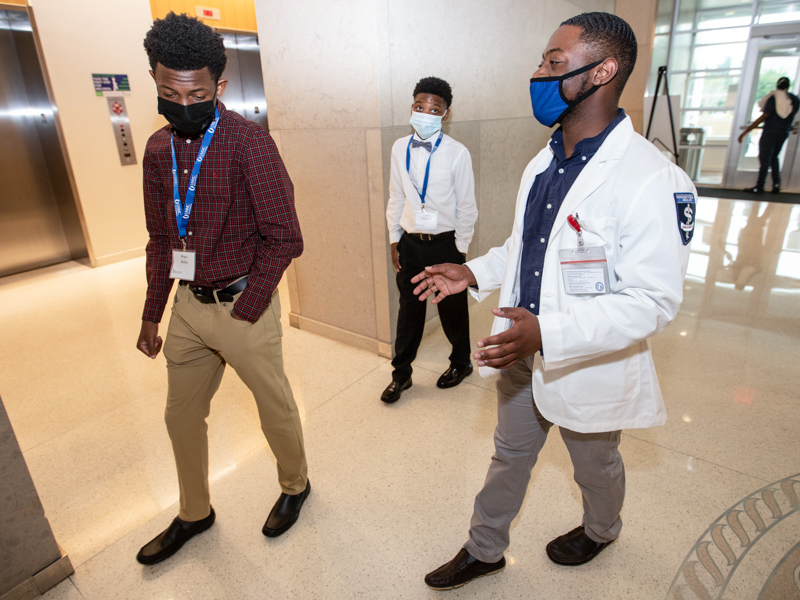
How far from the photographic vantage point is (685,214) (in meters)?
1.21

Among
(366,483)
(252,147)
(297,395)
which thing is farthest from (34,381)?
A: (252,147)

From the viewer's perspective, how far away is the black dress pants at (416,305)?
2.84m

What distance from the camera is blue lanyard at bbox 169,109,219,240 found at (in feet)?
5.27

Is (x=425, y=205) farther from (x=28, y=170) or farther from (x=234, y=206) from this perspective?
(x=28, y=170)

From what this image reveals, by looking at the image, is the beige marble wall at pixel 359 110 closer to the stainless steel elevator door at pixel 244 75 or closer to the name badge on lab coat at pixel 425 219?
the name badge on lab coat at pixel 425 219

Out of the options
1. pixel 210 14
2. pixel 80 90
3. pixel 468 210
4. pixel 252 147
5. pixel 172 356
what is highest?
pixel 210 14

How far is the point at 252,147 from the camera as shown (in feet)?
5.34

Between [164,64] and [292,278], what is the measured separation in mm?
2504

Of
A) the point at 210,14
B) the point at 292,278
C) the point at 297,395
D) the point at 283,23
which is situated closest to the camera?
the point at 297,395

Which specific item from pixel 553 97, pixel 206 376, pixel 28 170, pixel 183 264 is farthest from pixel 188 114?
pixel 28 170

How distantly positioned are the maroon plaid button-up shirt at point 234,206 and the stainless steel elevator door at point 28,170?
16.9ft

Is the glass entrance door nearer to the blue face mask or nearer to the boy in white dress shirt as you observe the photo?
the boy in white dress shirt

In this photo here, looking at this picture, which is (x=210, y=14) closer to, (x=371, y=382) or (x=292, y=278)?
(x=292, y=278)

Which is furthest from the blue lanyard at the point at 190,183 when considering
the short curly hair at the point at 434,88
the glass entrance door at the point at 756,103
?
the glass entrance door at the point at 756,103
